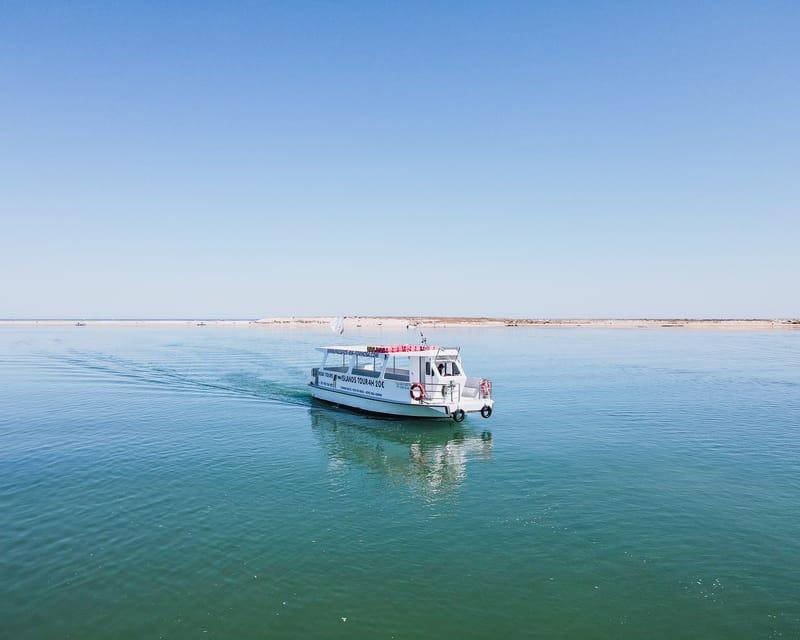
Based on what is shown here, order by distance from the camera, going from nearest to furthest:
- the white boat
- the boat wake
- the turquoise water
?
1. the turquoise water
2. the white boat
3. the boat wake

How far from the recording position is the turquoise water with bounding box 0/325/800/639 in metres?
11.7

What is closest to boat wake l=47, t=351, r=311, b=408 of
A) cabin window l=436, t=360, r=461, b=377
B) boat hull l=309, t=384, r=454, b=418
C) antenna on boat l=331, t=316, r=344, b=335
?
boat hull l=309, t=384, r=454, b=418

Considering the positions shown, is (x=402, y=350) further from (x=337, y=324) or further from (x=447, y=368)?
(x=337, y=324)

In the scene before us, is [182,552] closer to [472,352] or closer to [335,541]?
[335,541]

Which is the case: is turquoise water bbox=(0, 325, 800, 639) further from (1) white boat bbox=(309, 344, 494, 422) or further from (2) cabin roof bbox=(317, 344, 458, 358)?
(2) cabin roof bbox=(317, 344, 458, 358)

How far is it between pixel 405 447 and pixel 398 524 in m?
11.3

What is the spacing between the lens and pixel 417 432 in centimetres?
3173

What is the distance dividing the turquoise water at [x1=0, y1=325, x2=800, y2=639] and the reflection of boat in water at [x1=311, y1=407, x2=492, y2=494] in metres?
0.22

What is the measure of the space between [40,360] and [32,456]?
56.7m

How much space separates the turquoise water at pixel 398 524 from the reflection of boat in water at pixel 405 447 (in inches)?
8.5

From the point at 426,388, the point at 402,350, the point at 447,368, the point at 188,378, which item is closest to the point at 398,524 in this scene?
the point at 426,388

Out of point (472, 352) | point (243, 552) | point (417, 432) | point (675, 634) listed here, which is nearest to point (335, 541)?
point (243, 552)

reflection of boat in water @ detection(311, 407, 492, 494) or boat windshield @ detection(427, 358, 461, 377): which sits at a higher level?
boat windshield @ detection(427, 358, 461, 377)

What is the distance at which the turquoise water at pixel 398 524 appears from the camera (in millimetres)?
11711
